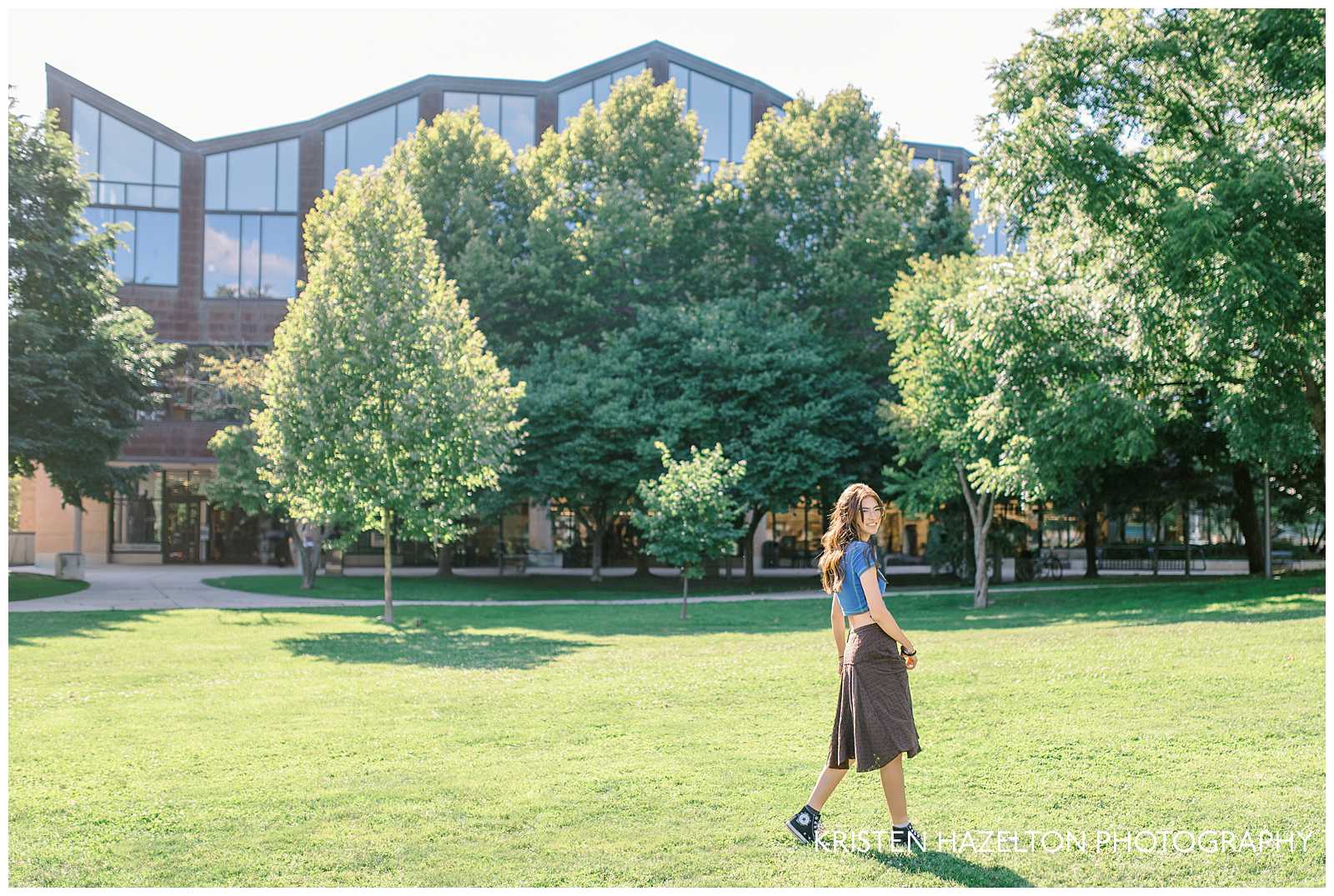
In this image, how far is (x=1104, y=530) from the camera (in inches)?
2082

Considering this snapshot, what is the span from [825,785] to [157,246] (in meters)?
44.9

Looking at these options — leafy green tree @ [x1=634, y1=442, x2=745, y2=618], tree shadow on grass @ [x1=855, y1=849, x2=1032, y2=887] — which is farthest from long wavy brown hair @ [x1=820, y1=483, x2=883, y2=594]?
leafy green tree @ [x1=634, y1=442, x2=745, y2=618]

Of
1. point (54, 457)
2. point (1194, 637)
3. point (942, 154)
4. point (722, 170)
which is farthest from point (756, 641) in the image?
point (942, 154)

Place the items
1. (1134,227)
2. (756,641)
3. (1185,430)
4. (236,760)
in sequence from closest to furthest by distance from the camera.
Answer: (236,760)
(756,641)
(1134,227)
(1185,430)

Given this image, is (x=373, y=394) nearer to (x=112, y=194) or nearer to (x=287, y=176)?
(x=287, y=176)

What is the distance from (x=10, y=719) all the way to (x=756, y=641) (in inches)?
428

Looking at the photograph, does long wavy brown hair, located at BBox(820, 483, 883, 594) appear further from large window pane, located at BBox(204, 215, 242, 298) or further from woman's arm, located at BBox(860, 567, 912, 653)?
large window pane, located at BBox(204, 215, 242, 298)

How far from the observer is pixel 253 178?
46000 millimetres

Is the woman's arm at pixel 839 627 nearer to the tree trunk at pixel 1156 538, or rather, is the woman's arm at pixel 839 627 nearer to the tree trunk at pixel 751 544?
the tree trunk at pixel 751 544

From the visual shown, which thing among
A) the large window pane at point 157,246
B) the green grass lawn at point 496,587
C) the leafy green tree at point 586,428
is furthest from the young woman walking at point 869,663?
the large window pane at point 157,246

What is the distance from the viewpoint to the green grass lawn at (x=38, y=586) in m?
28.6

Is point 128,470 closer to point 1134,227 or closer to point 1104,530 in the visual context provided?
point 1134,227

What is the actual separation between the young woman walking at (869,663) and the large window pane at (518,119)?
140 ft

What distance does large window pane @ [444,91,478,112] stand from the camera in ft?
151
